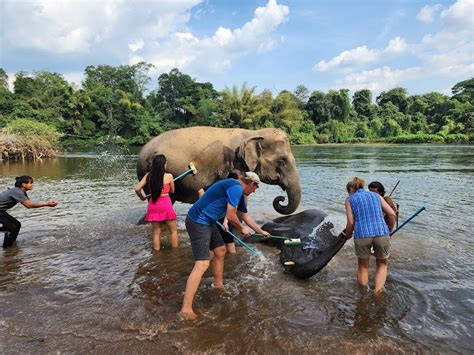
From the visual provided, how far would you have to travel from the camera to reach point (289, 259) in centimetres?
543

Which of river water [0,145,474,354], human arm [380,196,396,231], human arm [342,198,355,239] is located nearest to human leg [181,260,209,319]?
river water [0,145,474,354]

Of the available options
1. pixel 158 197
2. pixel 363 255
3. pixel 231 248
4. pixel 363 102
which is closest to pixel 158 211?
pixel 158 197

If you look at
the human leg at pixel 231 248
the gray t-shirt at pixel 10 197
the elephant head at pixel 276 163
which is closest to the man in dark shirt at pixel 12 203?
the gray t-shirt at pixel 10 197

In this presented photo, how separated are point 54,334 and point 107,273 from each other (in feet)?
5.20

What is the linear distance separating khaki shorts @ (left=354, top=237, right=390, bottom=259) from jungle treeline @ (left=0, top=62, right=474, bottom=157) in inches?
1784

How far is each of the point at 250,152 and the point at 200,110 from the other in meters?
51.3

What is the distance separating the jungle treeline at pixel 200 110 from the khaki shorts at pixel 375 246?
4532 centimetres

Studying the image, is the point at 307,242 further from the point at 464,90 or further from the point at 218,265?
the point at 464,90

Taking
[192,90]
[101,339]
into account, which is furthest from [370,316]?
[192,90]

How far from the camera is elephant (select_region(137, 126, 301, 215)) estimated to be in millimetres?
7230

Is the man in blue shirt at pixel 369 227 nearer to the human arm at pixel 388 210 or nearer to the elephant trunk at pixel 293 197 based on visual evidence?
the human arm at pixel 388 210

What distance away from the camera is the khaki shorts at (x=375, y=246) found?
4438 mm

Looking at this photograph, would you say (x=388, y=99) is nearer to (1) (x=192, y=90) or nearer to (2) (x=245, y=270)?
(1) (x=192, y=90)

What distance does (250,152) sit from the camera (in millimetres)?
7184
